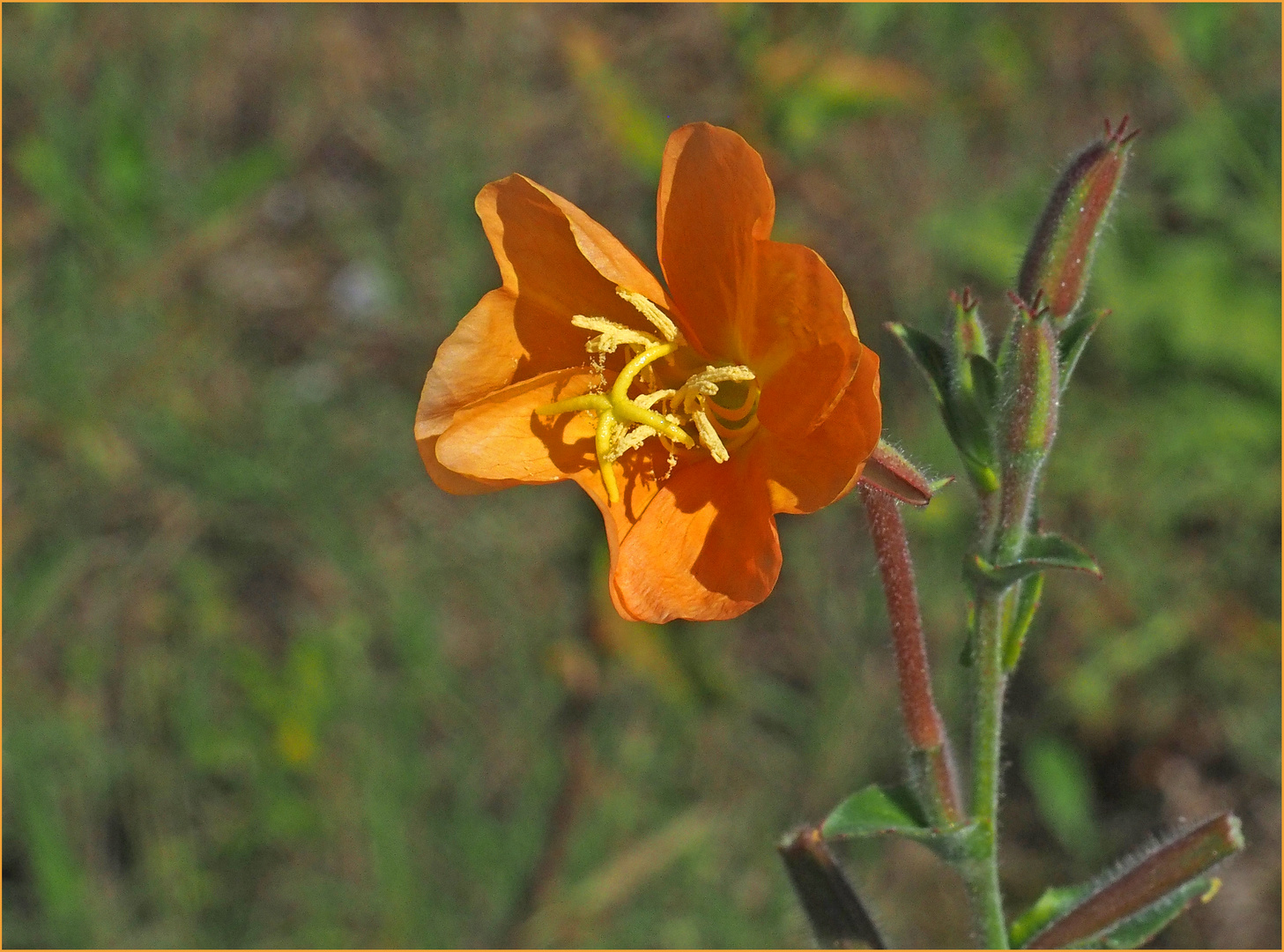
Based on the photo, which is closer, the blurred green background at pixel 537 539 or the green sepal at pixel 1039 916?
the green sepal at pixel 1039 916


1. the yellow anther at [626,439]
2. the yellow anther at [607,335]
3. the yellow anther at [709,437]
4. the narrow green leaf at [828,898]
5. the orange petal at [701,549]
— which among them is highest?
the yellow anther at [607,335]

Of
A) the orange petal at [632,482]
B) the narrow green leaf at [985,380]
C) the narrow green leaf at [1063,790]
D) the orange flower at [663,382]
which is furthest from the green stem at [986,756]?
the narrow green leaf at [1063,790]

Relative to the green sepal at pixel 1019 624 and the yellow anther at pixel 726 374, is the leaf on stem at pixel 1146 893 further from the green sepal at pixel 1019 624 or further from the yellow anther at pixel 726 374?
the yellow anther at pixel 726 374

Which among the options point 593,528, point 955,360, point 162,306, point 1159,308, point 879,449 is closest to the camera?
point 879,449

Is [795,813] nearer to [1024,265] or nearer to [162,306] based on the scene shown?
[1024,265]

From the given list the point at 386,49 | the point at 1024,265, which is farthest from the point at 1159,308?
the point at 386,49

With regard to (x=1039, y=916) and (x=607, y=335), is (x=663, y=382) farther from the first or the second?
(x=1039, y=916)

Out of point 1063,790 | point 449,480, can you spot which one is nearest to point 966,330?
point 449,480
